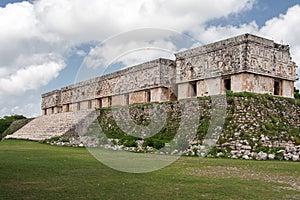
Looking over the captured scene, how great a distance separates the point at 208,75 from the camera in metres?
20.1

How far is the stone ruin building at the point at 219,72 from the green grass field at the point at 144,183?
10111mm

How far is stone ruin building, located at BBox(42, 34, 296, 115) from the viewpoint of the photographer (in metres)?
18.3

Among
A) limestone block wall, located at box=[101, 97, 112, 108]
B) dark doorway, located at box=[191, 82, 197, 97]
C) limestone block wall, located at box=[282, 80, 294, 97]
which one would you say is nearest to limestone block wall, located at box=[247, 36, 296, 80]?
limestone block wall, located at box=[282, 80, 294, 97]

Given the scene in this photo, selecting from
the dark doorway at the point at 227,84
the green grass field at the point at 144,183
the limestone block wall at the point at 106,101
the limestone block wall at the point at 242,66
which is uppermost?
the limestone block wall at the point at 242,66

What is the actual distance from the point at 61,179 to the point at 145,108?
1295 centimetres

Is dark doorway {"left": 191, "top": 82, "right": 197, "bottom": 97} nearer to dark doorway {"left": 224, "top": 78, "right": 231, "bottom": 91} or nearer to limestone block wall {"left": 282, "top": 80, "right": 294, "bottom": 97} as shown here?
dark doorway {"left": 224, "top": 78, "right": 231, "bottom": 91}

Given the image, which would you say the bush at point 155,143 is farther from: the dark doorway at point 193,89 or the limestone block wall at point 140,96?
the limestone block wall at point 140,96

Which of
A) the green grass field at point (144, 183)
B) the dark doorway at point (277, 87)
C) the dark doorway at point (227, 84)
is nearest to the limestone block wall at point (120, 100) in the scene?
the dark doorway at point (227, 84)

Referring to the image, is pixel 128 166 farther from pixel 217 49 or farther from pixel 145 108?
pixel 217 49

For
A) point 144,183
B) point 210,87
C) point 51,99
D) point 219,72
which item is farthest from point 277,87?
point 51,99

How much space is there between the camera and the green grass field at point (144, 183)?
5.49 meters

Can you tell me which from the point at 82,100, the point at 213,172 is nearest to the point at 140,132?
the point at 213,172

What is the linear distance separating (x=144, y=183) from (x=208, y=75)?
1430cm

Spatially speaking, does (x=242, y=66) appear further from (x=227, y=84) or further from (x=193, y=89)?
(x=193, y=89)
